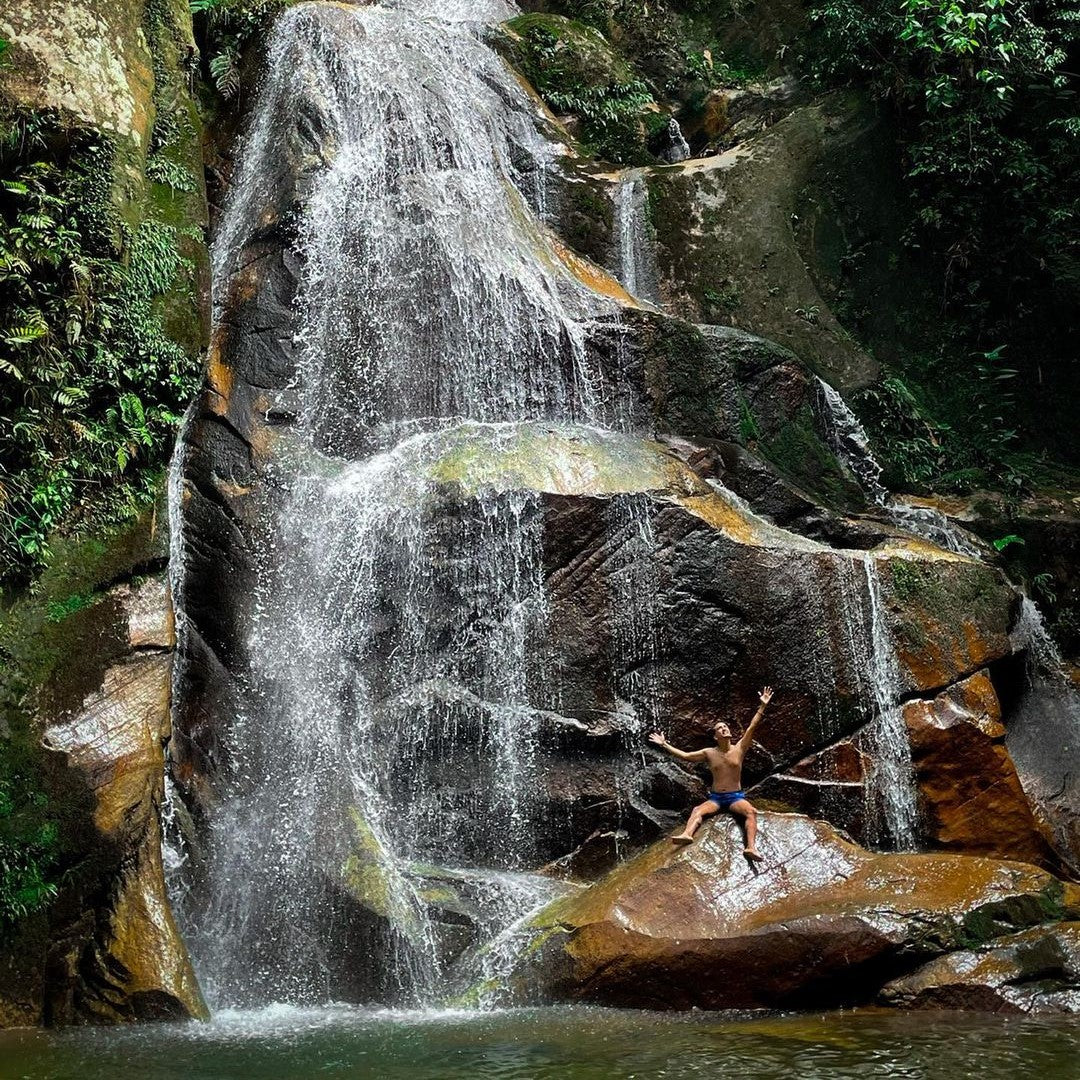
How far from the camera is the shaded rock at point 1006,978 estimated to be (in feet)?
23.4

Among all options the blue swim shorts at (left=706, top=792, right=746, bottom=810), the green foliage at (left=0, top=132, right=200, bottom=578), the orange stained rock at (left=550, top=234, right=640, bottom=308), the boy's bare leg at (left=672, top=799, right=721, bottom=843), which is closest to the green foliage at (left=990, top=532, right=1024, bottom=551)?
the orange stained rock at (left=550, top=234, right=640, bottom=308)

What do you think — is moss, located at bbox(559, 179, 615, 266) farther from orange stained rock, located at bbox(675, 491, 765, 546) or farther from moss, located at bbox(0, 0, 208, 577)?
orange stained rock, located at bbox(675, 491, 765, 546)

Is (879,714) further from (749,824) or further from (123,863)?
(123,863)

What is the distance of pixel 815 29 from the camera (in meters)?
19.7

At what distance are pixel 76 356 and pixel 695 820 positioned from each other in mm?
7434

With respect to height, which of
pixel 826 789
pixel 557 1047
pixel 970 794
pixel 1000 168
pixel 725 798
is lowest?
pixel 557 1047

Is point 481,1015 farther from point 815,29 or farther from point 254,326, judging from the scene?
point 815,29

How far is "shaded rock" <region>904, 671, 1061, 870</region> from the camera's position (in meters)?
9.89

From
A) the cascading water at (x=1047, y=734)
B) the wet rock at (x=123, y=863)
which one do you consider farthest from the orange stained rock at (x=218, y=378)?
the cascading water at (x=1047, y=734)

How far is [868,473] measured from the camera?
13914 millimetres

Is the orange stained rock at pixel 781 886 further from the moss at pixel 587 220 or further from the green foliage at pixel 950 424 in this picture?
the moss at pixel 587 220

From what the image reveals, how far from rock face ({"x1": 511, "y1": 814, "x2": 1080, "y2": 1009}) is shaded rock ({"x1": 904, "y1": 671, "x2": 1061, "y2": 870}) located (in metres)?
1.50

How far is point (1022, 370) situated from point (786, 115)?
6.37 meters

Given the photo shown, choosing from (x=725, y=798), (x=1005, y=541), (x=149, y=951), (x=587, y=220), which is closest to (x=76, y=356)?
(x=149, y=951)
